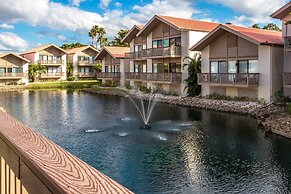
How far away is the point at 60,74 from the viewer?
6256 cm

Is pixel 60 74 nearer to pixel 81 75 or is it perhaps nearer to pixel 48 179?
pixel 81 75

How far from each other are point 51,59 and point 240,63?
140 ft

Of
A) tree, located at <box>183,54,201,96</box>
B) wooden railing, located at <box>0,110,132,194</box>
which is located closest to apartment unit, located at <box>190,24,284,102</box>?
tree, located at <box>183,54,201,96</box>

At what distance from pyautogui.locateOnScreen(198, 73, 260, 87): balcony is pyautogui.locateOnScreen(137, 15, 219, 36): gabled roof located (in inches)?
232

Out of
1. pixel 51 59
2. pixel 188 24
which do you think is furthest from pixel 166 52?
pixel 51 59

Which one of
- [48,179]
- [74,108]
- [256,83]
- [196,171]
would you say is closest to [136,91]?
[74,108]

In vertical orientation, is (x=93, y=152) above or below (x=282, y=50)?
below

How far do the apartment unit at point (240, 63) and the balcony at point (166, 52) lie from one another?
10.1 ft

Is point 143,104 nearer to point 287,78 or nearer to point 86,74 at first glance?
point 287,78

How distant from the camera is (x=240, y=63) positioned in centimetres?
2784

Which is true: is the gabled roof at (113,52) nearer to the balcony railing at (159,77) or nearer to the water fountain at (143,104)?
the balcony railing at (159,77)

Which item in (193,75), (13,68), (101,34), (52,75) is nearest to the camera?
(193,75)

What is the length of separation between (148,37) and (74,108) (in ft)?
47.7

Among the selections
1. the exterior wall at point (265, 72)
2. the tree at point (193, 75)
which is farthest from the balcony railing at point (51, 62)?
the exterior wall at point (265, 72)
